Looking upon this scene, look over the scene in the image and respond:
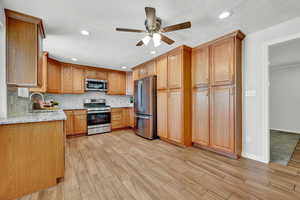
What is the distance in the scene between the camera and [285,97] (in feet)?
14.4

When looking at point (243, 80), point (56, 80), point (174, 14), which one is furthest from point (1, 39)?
point (243, 80)

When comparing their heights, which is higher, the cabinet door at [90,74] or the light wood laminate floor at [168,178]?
the cabinet door at [90,74]

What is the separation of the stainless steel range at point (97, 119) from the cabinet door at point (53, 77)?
105 cm

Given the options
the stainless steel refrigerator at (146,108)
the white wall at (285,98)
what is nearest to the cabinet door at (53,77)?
the stainless steel refrigerator at (146,108)

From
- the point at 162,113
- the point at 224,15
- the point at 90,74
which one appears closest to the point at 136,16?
the point at 224,15

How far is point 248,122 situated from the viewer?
2.42m

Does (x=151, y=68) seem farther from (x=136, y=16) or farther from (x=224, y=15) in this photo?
(x=224, y=15)

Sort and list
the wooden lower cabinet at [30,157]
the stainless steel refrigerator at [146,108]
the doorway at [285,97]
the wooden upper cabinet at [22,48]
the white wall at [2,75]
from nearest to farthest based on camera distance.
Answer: the wooden lower cabinet at [30,157], the white wall at [2,75], the wooden upper cabinet at [22,48], the doorway at [285,97], the stainless steel refrigerator at [146,108]

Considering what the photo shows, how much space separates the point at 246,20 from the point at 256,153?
2.34 m

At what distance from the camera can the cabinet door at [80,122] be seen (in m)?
4.05

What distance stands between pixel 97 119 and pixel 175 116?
2.79m

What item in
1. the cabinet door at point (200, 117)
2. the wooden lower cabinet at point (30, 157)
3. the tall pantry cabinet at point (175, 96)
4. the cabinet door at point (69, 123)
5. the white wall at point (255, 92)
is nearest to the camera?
the wooden lower cabinet at point (30, 157)

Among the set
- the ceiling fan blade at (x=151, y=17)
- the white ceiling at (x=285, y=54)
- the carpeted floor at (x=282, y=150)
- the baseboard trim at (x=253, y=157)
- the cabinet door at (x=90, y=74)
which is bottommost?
the carpeted floor at (x=282, y=150)

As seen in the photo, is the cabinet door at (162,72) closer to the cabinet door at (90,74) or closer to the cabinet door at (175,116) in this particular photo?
the cabinet door at (175,116)
